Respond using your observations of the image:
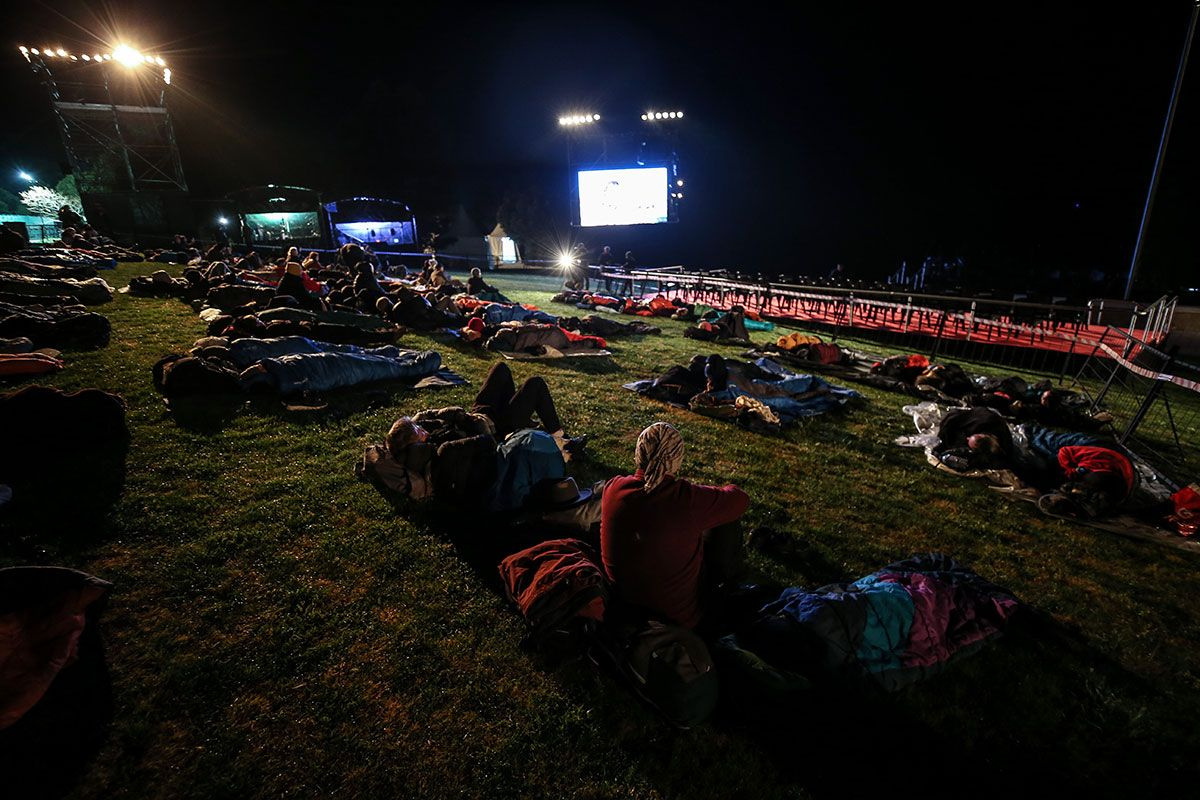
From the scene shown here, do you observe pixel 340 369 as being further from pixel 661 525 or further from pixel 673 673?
pixel 673 673

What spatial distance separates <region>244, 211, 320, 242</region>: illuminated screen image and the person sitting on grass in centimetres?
3876

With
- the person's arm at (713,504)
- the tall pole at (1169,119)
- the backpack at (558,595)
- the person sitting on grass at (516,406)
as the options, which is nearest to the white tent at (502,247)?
the tall pole at (1169,119)

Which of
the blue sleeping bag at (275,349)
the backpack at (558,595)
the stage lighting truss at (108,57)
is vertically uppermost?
the stage lighting truss at (108,57)

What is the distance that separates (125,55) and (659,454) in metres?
50.2

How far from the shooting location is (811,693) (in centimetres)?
272

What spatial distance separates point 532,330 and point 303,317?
466cm

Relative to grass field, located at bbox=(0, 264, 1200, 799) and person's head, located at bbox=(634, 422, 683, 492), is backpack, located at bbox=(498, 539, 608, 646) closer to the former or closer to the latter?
grass field, located at bbox=(0, 264, 1200, 799)

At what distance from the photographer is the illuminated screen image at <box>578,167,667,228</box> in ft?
90.6

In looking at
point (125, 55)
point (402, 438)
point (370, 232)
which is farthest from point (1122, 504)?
point (125, 55)

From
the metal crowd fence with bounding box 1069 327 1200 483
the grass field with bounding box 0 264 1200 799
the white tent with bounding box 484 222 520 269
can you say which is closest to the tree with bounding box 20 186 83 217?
the white tent with bounding box 484 222 520 269

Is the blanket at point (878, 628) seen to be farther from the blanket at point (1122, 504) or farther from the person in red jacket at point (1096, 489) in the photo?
the blanket at point (1122, 504)

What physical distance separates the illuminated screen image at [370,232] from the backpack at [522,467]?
120 feet

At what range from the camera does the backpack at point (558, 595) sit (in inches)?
109

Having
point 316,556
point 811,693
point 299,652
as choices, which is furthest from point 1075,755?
point 316,556
